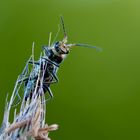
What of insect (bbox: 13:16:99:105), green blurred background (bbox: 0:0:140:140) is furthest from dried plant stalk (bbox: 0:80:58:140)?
green blurred background (bbox: 0:0:140:140)

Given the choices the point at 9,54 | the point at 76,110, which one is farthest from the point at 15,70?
the point at 76,110

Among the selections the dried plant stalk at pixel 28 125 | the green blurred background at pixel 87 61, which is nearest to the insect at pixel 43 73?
the dried plant stalk at pixel 28 125

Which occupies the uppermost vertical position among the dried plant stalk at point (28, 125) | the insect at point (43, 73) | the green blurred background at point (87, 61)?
the green blurred background at point (87, 61)

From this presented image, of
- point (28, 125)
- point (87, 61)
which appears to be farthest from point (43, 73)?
point (87, 61)

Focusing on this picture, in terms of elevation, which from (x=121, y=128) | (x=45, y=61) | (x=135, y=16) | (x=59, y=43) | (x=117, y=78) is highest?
(x=135, y=16)

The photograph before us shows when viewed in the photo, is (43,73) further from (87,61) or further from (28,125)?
(87,61)

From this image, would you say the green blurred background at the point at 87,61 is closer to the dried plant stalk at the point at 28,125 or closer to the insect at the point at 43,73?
the insect at the point at 43,73

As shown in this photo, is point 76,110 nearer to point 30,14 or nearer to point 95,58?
point 95,58

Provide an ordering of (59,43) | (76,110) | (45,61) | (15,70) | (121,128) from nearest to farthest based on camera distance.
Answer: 1. (45,61)
2. (59,43)
3. (15,70)
4. (76,110)
5. (121,128)

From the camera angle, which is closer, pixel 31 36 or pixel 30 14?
pixel 31 36
